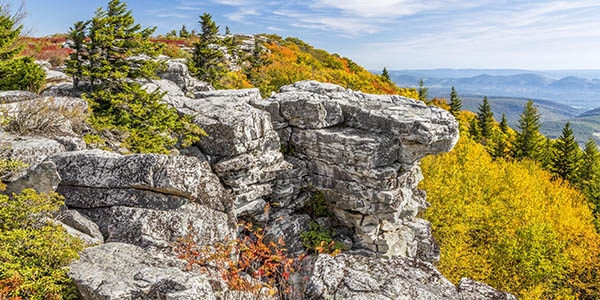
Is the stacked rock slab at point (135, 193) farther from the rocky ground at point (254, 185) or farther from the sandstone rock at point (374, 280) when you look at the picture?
the sandstone rock at point (374, 280)

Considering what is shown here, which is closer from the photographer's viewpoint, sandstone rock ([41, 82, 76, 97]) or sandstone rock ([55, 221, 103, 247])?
sandstone rock ([55, 221, 103, 247])

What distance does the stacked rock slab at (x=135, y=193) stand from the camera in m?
9.01

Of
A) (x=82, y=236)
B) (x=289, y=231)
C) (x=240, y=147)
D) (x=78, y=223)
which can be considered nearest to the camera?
(x=82, y=236)

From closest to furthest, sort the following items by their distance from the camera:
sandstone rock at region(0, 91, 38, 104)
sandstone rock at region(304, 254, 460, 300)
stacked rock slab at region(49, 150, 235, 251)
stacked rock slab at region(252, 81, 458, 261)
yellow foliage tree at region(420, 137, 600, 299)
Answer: sandstone rock at region(304, 254, 460, 300), stacked rock slab at region(49, 150, 235, 251), sandstone rock at region(0, 91, 38, 104), stacked rock slab at region(252, 81, 458, 261), yellow foliage tree at region(420, 137, 600, 299)

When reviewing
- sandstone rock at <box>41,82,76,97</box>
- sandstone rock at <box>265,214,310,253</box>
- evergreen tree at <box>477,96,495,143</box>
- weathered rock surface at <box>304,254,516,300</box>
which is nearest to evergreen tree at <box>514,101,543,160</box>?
evergreen tree at <box>477,96,495,143</box>

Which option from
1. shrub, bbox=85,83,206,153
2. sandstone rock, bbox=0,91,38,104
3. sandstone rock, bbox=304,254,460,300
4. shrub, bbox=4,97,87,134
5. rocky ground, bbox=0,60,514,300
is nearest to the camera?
rocky ground, bbox=0,60,514,300

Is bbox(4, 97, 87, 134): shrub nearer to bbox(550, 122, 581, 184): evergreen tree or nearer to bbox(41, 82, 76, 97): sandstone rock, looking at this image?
bbox(41, 82, 76, 97): sandstone rock

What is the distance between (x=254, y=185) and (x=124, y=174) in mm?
6625

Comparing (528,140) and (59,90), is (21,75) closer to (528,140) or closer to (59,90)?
(59,90)

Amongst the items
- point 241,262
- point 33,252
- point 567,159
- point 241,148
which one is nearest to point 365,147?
point 241,148

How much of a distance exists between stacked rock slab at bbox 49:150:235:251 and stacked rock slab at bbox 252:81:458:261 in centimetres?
725

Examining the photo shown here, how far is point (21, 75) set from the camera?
13.5m

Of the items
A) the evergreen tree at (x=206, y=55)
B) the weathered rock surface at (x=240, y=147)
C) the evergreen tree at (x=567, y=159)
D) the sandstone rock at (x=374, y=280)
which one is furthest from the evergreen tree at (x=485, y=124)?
the sandstone rock at (x=374, y=280)

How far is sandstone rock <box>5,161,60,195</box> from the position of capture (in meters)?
8.19
